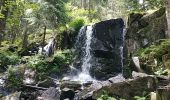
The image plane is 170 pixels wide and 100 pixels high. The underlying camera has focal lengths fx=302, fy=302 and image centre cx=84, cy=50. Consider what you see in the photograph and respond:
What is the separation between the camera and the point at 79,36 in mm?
21406

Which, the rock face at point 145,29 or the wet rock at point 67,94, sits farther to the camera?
the rock face at point 145,29

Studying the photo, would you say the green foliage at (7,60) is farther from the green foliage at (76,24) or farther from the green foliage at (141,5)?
the green foliage at (141,5)

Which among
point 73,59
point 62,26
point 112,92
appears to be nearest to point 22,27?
point 62,26

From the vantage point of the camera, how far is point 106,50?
1878cm

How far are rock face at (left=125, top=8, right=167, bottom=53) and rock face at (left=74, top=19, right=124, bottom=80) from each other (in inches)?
96.1

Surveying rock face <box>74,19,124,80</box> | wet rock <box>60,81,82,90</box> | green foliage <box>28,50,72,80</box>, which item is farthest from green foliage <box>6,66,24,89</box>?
rock face <box>74,19,124,80</box>

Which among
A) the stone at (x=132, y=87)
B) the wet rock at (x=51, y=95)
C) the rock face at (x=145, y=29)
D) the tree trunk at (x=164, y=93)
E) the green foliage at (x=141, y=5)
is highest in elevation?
the green foliage at (x=141, y=5)

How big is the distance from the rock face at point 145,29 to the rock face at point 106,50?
2440 millimetres

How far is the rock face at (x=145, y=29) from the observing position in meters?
15.1

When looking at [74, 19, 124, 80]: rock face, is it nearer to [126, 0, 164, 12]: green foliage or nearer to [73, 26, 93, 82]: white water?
[73, 26, 93, 82]: white water

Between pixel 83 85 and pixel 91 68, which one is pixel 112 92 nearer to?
pixel 83 85

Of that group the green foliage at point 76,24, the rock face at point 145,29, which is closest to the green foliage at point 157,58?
the rock face at point 145,29

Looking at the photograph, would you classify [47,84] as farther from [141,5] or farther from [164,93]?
[141,5]

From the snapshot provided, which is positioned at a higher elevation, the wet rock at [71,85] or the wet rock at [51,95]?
the wet rock at [71,85]
